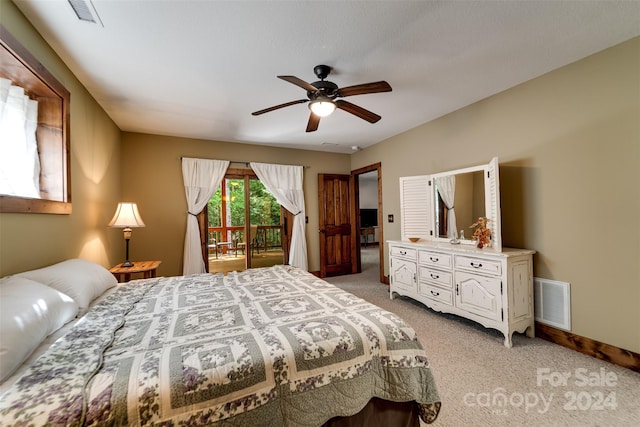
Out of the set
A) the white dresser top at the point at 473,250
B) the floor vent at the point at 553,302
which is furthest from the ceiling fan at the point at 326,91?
the floor vent at the point at 553,302

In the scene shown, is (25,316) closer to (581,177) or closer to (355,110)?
(355,110)

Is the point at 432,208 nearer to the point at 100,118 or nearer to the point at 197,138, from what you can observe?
the point at 197,138

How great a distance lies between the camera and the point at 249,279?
2.41 meters

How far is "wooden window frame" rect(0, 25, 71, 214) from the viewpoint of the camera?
1680mm

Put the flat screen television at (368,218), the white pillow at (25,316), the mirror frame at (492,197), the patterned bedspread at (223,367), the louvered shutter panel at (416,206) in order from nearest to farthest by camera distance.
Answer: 1. the patterned bedspread at (223,367)
2. the white pillow at (25,316)
3. the mirror frame at (492,197)
4. the louvered shutter panel at (416,206)
5. the flat screen television at (368,218)

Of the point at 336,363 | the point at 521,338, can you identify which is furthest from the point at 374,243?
the point at 336,363

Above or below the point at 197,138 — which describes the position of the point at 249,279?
below

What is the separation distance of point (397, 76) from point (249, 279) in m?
2.47

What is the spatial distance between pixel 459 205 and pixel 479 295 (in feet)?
3.95

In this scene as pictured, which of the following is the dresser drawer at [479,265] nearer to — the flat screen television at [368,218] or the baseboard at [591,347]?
the baseboard at [591,347]

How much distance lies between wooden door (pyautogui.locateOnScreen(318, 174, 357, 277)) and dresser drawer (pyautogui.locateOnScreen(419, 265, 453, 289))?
7.43ft

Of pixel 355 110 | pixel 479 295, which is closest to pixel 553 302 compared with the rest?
pixel 479 295

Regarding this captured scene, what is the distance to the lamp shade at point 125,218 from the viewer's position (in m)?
3.01

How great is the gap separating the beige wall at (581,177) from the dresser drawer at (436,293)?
35.6 inches
